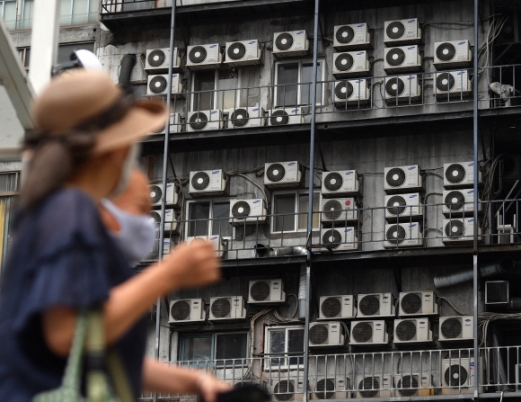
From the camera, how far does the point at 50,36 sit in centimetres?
793

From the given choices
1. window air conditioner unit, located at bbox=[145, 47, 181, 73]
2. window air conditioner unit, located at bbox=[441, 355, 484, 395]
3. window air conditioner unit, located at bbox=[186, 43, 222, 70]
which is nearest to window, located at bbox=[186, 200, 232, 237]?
window air conditioner unit, located at bbox=[186, 43, 222, 70]

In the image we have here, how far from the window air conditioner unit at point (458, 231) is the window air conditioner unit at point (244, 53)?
4.82 metres

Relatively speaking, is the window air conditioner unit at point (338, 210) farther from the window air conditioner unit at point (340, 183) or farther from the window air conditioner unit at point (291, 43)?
the window air conditioner unit at point (291, 43)

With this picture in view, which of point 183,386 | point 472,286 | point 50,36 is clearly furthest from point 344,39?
point 183,386

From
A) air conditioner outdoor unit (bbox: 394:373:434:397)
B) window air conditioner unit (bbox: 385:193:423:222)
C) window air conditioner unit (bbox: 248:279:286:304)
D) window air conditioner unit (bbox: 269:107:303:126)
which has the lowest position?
air conditioner outdoor unit (bbox: 394:373:434:397)

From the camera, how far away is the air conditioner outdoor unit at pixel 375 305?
84.1 ft

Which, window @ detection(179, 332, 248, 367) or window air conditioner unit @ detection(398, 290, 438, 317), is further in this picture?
window @ detection(179, 332, 248, 367)

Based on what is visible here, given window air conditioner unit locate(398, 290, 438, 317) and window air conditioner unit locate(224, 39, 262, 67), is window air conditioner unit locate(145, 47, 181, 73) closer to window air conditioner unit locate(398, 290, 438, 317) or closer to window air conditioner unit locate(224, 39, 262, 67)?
window air conditioner unit locate(224, 39, 262, 67)

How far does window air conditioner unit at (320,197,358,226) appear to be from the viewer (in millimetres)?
26391

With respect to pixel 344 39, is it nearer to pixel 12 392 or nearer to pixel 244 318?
pixel 244 318

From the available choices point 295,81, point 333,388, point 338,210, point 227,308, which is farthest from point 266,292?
point 295,81

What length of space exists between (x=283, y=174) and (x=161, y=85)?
10.7ft

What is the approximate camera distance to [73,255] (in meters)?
3.16

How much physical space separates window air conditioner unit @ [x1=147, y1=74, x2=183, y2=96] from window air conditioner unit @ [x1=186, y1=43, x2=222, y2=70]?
1.31 ft
